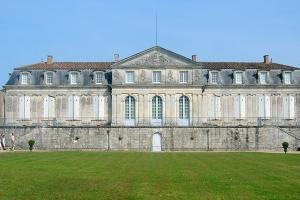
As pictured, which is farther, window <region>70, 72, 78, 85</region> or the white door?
window <region>70, 72, 78, 85</region>

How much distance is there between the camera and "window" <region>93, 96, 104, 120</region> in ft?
151

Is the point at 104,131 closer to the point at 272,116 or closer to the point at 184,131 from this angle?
the point at 184,131

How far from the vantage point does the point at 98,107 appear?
4631 centimetres

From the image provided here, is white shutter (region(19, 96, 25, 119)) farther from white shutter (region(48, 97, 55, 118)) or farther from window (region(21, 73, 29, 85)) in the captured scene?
white shutter (region(48, 97, 55, 118))

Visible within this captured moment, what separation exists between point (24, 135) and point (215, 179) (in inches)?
1103

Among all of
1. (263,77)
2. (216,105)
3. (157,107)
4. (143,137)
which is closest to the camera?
(143,137)

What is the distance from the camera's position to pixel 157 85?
147ft

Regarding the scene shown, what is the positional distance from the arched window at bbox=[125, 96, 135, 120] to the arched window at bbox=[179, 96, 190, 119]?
12.9 feet

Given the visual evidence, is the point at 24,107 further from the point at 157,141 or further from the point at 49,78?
the point at 157,141

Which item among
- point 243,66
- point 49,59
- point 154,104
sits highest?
point 49,59

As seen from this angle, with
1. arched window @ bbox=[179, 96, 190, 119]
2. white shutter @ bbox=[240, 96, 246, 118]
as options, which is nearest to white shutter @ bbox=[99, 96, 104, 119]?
arched window @ bbox=[179, 96, 190, 119]

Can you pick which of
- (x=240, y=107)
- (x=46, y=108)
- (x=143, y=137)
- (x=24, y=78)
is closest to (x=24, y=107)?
(x=46, y=108)

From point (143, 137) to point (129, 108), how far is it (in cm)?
392

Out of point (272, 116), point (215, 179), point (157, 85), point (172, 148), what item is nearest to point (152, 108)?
point (157, 85)
